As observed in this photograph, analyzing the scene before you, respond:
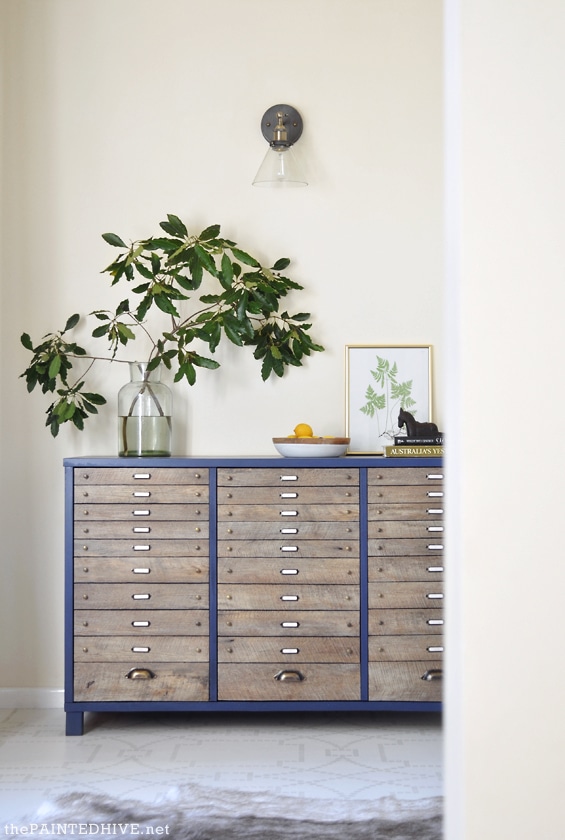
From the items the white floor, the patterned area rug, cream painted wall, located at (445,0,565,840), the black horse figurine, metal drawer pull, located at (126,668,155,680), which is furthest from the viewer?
the black horse figurine

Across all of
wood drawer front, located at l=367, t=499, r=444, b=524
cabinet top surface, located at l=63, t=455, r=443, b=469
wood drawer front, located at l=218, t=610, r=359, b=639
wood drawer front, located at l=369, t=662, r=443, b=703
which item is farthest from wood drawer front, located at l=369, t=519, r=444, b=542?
wood drawer front, located at l=369, t=662, r=443, b=703

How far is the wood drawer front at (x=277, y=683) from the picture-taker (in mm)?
3170

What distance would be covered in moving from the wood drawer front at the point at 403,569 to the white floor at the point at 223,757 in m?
0.57

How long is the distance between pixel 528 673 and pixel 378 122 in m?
2.99

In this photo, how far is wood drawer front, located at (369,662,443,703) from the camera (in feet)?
10.4

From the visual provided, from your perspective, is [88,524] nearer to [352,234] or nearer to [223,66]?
[352,234]

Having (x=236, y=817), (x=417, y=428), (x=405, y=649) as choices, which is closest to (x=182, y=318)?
(x=417, y=428)

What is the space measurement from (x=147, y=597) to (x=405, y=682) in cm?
99

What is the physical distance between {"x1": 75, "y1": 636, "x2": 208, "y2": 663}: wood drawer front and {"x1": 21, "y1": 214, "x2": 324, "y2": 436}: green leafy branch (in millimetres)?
860

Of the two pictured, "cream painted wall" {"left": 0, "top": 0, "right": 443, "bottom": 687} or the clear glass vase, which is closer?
the clear glass vase

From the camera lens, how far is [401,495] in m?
3.22

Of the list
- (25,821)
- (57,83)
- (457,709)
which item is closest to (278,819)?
(25,821)

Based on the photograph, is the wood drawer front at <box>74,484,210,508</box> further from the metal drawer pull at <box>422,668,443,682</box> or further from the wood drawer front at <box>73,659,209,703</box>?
the metal drawer pull at <box>422,668,443,682</box>

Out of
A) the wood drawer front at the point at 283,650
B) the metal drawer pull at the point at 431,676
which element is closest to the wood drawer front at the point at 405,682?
the metal drawer pull at the point at 431,676
